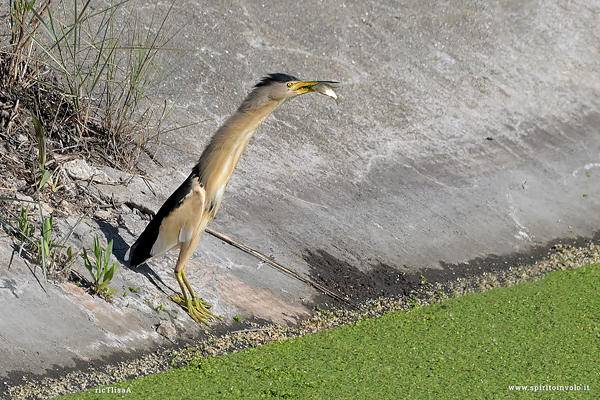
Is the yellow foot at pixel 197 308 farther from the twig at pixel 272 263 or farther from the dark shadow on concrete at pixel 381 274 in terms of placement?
the dark shadow on concrete at pixel 381 274

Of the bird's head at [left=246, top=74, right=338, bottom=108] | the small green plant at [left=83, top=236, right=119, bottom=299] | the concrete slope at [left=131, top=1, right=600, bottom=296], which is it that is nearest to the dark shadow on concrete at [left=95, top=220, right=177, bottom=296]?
the small green plant at [left=83, top=236, right=119, bottom=299]

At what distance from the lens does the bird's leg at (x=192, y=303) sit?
3.62 m

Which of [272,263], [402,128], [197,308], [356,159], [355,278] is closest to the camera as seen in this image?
[197,308]

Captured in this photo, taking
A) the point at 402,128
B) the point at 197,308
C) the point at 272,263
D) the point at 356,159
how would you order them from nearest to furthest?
the point at 197,308 < the point at 272,263 < the point at 356,159 < the point at 402,128

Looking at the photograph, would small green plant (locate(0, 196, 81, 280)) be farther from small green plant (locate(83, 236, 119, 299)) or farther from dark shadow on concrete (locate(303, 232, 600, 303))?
dark shadow on concrete (locate(303, 232, 600, 303))

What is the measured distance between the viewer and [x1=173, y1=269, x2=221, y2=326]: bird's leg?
3623 millimetres

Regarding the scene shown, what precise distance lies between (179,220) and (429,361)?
1501 mm

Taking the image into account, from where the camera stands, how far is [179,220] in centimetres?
357

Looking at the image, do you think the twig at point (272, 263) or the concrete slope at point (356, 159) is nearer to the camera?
the concrete slope at point (356, 159)

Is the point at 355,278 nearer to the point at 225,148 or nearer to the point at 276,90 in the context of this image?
the point at 225,148

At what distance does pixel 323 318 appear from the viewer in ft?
12.9

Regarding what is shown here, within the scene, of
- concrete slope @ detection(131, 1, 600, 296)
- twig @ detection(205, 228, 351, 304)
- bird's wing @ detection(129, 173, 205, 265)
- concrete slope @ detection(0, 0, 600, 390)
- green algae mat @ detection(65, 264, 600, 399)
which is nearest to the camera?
green algae mat @ detection(65, 264, 600, 399)

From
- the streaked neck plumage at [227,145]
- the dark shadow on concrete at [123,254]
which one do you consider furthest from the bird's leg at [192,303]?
the streaked neck plumage at [227,145]

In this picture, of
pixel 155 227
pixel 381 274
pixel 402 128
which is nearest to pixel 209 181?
pixel 155 227
